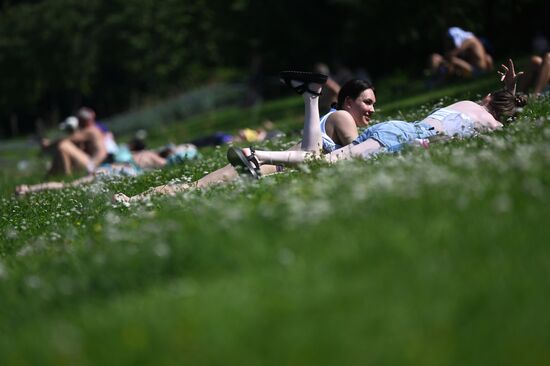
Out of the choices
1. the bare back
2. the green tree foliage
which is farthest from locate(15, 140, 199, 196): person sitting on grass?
the green tree foliage

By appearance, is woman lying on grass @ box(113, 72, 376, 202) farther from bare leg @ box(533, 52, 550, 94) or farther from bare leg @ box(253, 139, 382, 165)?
bare leg @ box(533, 52, 550, 94)

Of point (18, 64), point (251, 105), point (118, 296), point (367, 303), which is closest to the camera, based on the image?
point (367, 303)

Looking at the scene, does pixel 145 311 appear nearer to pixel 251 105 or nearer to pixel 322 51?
pixel 251 105

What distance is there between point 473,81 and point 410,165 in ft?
43.4

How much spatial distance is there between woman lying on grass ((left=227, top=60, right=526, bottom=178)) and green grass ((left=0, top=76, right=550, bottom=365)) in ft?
6.18

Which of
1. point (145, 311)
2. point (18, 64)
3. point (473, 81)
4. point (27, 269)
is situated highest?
point (145, 311)

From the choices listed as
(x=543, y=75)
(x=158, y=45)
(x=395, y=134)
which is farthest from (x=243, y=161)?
(x=158, y=45)

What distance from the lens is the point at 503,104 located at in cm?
1023

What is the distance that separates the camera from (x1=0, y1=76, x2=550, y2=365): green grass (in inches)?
169

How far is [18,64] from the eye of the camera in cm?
5950

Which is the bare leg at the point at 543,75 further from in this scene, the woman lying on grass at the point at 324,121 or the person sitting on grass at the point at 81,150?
the person sitting on grass at the point at 81,150

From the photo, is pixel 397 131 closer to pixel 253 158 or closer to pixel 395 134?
pixel 395 134

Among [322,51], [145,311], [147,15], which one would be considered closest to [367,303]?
[145,311]

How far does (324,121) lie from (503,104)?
1933 millimetres
